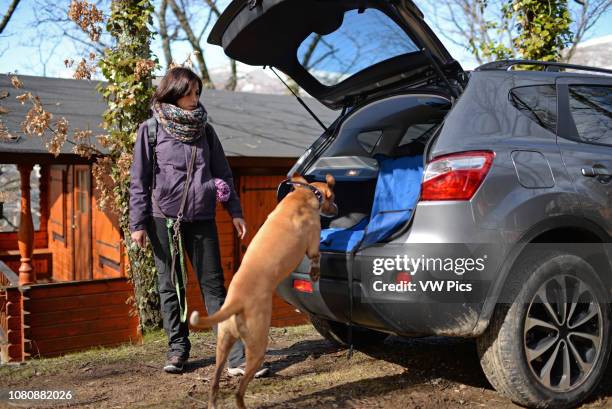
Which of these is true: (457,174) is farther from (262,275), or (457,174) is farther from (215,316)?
(215,316)

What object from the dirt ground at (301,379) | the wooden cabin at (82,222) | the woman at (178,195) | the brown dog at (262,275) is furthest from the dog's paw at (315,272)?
the wooden cabin at (82,222)

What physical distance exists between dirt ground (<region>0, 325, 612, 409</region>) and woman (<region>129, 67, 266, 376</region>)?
0.28 m

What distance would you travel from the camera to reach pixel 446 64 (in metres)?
3.85

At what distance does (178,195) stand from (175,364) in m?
1.20

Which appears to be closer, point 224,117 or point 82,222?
point 224,117

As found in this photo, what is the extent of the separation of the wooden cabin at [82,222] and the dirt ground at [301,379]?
2962 mm

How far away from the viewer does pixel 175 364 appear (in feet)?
14.6

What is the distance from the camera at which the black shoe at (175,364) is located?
444cm

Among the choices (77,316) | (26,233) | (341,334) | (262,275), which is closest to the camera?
(262,275)

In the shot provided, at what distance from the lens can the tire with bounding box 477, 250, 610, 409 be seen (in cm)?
352

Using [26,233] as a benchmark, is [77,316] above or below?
below

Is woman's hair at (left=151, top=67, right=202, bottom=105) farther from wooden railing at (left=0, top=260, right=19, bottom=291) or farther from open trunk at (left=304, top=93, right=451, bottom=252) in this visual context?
wooden railing at (left=0, top=260, right=19, bottom=291)

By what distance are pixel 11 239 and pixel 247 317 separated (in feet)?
40.6

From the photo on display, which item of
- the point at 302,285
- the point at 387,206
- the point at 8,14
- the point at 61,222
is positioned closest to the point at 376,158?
the point at 387,206
